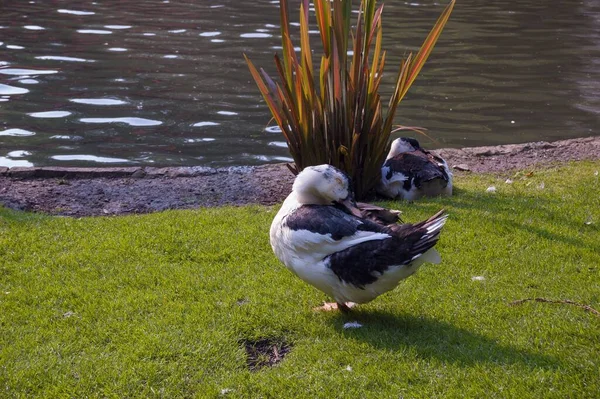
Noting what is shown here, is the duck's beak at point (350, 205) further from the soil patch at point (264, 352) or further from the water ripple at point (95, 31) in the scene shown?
the water ripple at point (95, 31)

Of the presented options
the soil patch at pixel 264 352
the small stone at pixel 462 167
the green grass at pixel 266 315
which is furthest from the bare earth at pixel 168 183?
the soil patch at pixel 264 352

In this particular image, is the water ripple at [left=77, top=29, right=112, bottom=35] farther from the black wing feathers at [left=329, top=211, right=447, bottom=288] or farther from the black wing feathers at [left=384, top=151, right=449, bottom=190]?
the black wing feathers at [left=329, top=211, right=447, bottom=288]

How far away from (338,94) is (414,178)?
1.04 meters

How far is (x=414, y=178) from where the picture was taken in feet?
24.0

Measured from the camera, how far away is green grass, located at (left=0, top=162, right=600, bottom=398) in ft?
13.6

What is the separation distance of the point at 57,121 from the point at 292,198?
642 centimetres

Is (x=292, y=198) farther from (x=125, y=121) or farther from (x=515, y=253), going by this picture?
(x=125, y=121)

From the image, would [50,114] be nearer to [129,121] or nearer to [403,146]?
[129,121]

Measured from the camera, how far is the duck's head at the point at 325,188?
477 centimetres

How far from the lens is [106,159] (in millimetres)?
9320

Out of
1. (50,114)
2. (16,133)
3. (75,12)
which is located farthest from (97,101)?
(75,12)

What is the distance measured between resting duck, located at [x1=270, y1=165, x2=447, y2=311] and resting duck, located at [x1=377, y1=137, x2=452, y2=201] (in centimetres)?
252

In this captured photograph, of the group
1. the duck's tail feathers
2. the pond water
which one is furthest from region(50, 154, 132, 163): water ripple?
the duck's tail feathers

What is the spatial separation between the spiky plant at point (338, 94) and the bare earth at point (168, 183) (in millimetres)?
747
